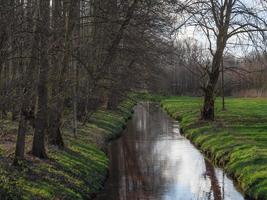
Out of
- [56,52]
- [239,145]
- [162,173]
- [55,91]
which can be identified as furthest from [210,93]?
[56,52]

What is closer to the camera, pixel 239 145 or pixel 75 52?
pixel 75 52

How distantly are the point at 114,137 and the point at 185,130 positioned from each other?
6.88 metres

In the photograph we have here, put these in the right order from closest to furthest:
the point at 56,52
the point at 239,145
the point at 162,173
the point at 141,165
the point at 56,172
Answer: the point at 56,172 < the point at 56,52 < the point at 162,173 < the point at 141,165 < the point at 239,145

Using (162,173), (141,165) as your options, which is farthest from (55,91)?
(141,165)

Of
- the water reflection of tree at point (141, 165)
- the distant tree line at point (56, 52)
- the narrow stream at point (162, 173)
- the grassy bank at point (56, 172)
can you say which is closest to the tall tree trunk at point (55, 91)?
the distant tree line at point (56, 52)

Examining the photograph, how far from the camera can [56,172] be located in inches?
660

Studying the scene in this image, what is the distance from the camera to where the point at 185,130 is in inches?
1515

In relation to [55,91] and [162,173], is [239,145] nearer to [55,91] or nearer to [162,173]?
[162,173]

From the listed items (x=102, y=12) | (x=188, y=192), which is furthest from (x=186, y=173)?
(x=102, y=12)

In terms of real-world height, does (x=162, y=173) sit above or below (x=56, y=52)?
below

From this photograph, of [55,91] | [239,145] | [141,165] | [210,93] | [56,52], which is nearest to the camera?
[56,52]

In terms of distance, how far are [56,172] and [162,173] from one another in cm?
723

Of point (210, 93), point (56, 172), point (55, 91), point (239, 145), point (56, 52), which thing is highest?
point (56, 52)

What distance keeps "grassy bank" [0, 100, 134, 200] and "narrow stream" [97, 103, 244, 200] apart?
81cm
